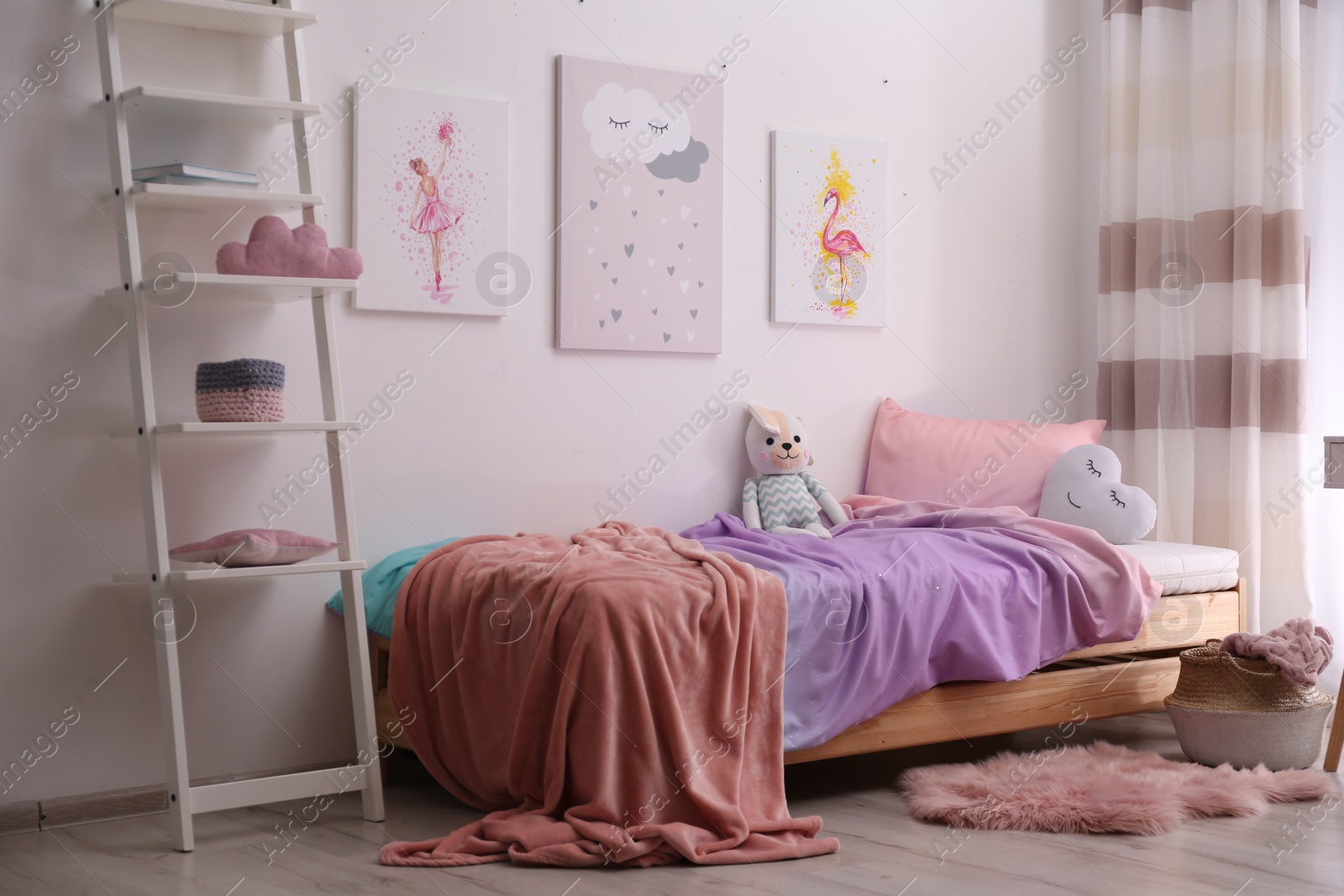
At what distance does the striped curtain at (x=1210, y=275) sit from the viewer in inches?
123

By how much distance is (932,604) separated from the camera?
93.8 inches

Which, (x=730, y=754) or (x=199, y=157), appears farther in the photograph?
(x=199, y=157)

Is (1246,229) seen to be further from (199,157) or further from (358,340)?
(199,157)

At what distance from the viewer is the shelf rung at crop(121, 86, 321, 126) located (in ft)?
7.27

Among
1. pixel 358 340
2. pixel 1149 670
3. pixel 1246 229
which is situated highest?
pixel 1246 229

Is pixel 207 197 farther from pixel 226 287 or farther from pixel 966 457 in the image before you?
pixel 966 457

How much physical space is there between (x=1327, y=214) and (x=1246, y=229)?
7.5 inches

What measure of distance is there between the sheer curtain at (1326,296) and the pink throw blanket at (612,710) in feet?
5.76

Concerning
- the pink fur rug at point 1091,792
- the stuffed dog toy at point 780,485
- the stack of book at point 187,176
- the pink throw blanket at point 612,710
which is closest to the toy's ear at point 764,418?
the stuffed dog toy at point 780,485

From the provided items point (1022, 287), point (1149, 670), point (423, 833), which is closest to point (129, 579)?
point (423, 833)

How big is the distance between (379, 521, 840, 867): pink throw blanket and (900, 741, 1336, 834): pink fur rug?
0.37 m

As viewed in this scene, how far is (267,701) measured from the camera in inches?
101

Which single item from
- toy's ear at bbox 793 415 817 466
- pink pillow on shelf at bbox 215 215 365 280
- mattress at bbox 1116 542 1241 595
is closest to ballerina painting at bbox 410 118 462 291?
pink pillow on shelf at bbox 215 215 365 280

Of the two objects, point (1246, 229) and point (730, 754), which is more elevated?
point (1246, 229)
